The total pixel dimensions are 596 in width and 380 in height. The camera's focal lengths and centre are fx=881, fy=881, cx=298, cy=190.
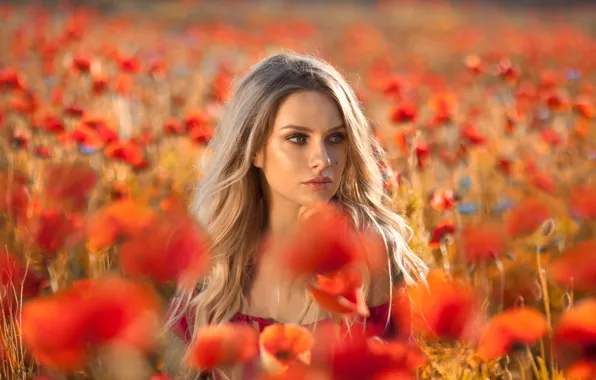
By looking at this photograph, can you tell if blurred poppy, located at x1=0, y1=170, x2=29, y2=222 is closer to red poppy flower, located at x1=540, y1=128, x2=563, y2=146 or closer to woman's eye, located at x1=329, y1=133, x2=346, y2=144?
woman's eye, located at x1=329, y1=133, x2=346, y2=144

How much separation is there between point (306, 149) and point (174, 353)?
23.8 inches

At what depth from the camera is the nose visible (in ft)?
6.07

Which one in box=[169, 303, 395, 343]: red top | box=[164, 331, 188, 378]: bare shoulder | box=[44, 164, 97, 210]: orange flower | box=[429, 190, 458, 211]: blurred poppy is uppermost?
box=[44, 164, 97, 210]: orange flower

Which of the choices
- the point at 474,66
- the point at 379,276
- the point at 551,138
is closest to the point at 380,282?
the point at 379,276

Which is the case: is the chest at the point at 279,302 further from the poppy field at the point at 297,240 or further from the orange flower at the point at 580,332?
the orange flower at the point at 580,332

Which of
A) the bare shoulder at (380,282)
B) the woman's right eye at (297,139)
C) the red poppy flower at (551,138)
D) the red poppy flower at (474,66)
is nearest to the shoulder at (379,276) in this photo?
the bare shoulder at (380,282)

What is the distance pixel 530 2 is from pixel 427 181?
21213 mm

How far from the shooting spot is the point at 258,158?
209 cm

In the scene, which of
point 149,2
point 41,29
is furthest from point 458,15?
point 41,29

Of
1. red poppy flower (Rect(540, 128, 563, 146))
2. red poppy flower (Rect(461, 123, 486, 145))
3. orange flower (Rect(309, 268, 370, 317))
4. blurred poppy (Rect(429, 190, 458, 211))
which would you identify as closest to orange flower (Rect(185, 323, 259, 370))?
orange flower (Rect(309, 268, 370, 317))

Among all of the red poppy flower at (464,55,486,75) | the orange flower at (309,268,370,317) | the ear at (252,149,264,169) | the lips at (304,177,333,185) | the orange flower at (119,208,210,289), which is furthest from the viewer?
the red poppy flower at (464,55,486,75)

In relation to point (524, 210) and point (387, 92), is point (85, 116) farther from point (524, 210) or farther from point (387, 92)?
point (524, 210)

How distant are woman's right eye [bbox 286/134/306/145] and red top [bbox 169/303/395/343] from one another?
1.37ft

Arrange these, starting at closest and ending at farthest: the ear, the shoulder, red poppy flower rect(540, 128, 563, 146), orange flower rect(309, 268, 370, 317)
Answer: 1. orange flower rect(309, 268, 370, 317)
2. the shoulder
3. the ear
4. red poppy flower rect(540, 128, 563, 146)
